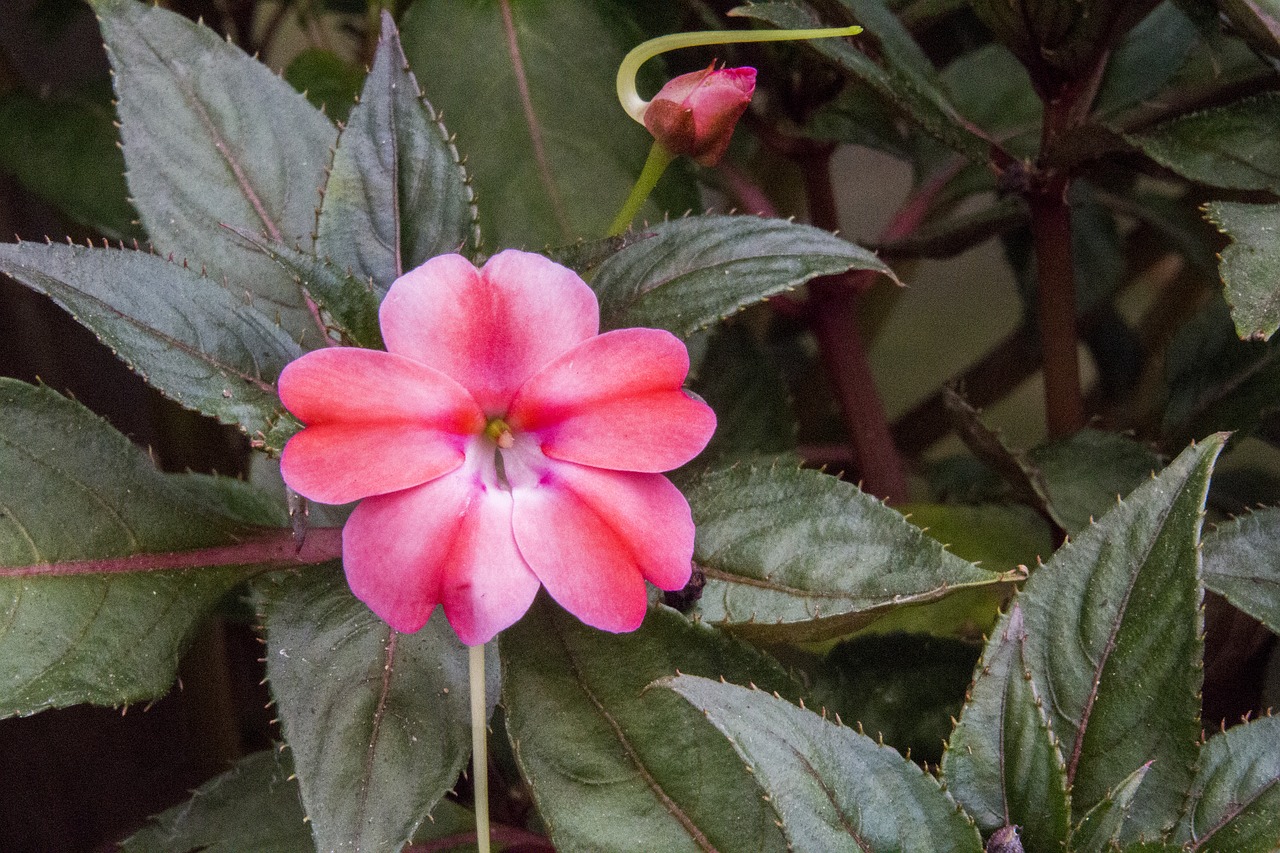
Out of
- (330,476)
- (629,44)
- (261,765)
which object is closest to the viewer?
(330,476)

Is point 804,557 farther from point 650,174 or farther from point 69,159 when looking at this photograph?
point 69,159

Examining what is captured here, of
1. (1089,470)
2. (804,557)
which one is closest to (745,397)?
(1089,470)

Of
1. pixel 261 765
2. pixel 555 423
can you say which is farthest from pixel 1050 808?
pixel 261 765

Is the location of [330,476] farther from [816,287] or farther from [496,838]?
[816,287]

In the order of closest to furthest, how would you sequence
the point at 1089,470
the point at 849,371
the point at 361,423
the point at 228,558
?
the point at 361,423 → the point at 228,558 → the point at 1089,470 → the point at 849,371

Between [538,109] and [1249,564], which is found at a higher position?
[538,109]

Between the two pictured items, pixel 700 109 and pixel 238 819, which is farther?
pixel 238 819

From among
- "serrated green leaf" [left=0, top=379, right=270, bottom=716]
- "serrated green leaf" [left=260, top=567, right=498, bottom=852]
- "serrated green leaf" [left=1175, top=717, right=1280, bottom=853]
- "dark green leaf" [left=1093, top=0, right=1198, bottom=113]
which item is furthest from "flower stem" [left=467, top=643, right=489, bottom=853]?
"dark green leaf" [left=1093, top=0, right=1198, bottom=113]
